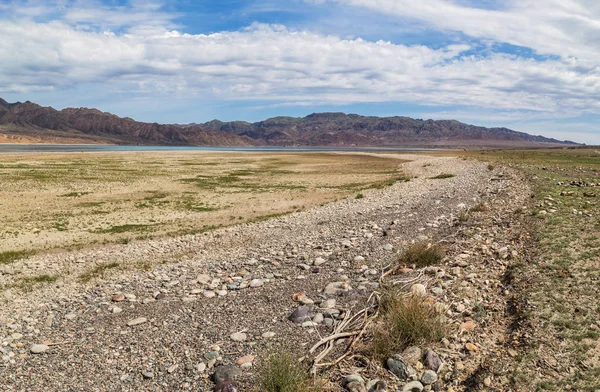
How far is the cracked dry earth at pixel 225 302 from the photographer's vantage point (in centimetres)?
747

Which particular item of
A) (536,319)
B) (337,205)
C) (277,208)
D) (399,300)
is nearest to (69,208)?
(277,208)

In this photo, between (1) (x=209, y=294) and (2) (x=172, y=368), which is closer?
(2) (x=172, y=368)

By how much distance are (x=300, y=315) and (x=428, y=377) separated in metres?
3.41

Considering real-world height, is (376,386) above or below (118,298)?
above

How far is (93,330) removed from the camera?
31.1 feet

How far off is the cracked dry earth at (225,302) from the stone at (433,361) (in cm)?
17

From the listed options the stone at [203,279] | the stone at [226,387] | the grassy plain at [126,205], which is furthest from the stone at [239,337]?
the grassy plain at [126,205]

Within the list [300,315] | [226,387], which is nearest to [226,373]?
[226,387]

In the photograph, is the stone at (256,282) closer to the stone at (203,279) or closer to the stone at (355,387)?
the stone at (203,279)

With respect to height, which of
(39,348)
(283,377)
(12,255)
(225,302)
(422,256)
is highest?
(422,256)

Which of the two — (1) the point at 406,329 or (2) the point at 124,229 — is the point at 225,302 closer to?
(1) the point at 406,329

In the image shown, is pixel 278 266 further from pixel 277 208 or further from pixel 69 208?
pixel 69 208

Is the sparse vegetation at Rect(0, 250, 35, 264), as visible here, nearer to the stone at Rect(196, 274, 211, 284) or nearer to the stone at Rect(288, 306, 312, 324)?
the stone at Rect(196, 274, 211, 284)

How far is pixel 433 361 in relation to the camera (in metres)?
7.11
